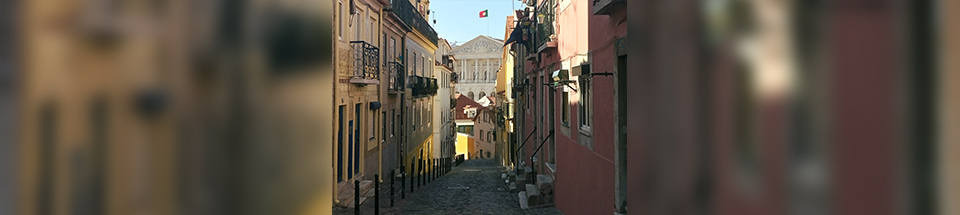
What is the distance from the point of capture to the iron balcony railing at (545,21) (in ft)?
44.3

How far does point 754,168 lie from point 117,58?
1151 millimetres

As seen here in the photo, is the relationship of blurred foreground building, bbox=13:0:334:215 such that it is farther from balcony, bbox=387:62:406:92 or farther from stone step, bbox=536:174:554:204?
balcony, bbox=387:62:406:92

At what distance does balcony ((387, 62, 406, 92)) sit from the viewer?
62.3 feet

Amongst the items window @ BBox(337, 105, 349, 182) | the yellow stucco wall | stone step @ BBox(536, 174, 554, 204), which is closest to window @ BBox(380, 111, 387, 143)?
window @ BBox(337, 105, 349, 182)

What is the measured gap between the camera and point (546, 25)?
14.1m

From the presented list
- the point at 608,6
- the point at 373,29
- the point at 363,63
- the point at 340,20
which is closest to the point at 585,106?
the point at 608,6

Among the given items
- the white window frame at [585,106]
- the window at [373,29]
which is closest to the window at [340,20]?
the window at [373,29]

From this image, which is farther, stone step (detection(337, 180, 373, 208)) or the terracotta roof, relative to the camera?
the terracotta roof

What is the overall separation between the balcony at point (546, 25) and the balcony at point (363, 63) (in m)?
4.25

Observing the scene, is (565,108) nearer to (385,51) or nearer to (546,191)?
(546,191)

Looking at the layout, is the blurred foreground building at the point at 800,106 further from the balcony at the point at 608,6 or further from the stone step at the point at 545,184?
the stone step at the point at 545,184

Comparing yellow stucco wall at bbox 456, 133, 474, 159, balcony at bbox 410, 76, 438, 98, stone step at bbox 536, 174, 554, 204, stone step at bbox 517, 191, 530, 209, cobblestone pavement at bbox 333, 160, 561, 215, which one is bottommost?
yellow stucco wall at bbox 456, 133, 474, 159

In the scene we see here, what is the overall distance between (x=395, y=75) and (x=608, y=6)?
529 inches

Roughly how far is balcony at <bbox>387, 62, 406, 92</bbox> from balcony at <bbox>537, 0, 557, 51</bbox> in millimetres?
5864
